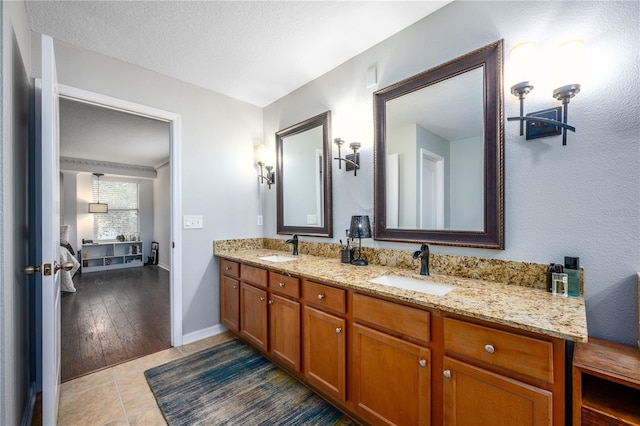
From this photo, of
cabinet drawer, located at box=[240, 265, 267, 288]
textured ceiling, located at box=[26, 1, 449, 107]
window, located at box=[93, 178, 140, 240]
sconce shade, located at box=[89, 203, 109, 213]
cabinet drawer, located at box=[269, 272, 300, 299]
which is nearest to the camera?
textured ceiling, located at box=[26, 1, 449, 107]

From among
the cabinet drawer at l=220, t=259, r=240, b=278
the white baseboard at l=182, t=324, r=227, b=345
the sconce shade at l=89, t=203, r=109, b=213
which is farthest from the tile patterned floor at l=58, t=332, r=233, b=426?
the sconce shade at l=89, t=203, r=109, b=213

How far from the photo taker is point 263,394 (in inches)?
72.4

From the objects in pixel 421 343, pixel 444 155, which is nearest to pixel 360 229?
pixel 444 155

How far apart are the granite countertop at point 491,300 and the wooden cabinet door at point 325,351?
0.82ft

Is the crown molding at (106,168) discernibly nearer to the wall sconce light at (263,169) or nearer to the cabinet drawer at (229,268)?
the wall sconce light at (263,169)

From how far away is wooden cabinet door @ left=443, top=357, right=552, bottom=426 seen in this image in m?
0.94

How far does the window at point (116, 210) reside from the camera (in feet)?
21.1

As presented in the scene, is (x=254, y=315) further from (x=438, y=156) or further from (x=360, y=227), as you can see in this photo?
(x=438, y=156)

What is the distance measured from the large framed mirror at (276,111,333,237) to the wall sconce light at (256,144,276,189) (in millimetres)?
96

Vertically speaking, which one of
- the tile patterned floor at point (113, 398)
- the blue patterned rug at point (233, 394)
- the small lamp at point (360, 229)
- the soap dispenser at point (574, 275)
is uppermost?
the small lamp at point (360, 229)

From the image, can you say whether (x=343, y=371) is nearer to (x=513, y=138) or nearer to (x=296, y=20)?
(x=513, y=138)

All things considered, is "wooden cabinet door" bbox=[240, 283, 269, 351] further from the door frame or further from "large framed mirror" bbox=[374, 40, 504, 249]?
"large framed mirror" bbox=[374, 40, 504, 249]

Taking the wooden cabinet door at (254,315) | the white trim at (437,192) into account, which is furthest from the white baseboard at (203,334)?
the white trim at (437,192)

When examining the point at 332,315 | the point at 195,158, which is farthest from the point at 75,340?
the point at 332,315
